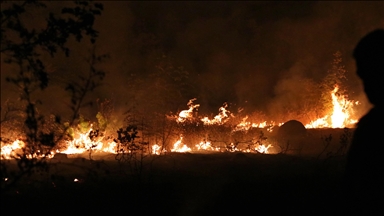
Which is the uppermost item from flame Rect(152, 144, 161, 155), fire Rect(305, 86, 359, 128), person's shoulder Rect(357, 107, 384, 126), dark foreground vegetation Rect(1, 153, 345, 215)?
fire Rect(305, 86, 359, 128)

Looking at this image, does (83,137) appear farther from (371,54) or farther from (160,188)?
(371,54)

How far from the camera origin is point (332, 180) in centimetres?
810

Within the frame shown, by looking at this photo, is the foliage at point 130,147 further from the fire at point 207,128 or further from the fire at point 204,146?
the fire at point 204,146

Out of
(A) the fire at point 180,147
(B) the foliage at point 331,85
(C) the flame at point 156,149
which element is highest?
(B) the foliage at point 331,85

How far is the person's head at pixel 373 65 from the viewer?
281cm

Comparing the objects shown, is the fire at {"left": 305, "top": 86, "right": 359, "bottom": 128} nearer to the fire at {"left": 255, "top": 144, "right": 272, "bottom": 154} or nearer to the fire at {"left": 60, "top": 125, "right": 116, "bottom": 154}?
the fire at {"left": 255, "top": 144, "right": 272, "bottom": 154}

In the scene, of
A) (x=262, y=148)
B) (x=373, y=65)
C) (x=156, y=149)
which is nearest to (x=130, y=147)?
(x=156, y=149)

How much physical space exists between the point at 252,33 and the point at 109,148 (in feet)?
48.9

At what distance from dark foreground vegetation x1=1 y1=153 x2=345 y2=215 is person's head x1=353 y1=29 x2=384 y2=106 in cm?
279

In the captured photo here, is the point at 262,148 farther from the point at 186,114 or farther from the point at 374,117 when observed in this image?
the point at 374,117

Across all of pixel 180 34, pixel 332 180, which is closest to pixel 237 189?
pixel 332 180

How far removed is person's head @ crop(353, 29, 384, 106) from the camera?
111 inches

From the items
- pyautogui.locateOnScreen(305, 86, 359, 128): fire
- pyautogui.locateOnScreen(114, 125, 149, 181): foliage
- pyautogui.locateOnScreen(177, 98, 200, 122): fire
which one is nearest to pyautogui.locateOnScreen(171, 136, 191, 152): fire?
pyautogui.locateOnScreen(177, 98, 200, 122): fire

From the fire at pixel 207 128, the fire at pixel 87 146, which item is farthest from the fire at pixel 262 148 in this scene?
the fire at pixel 87 146
